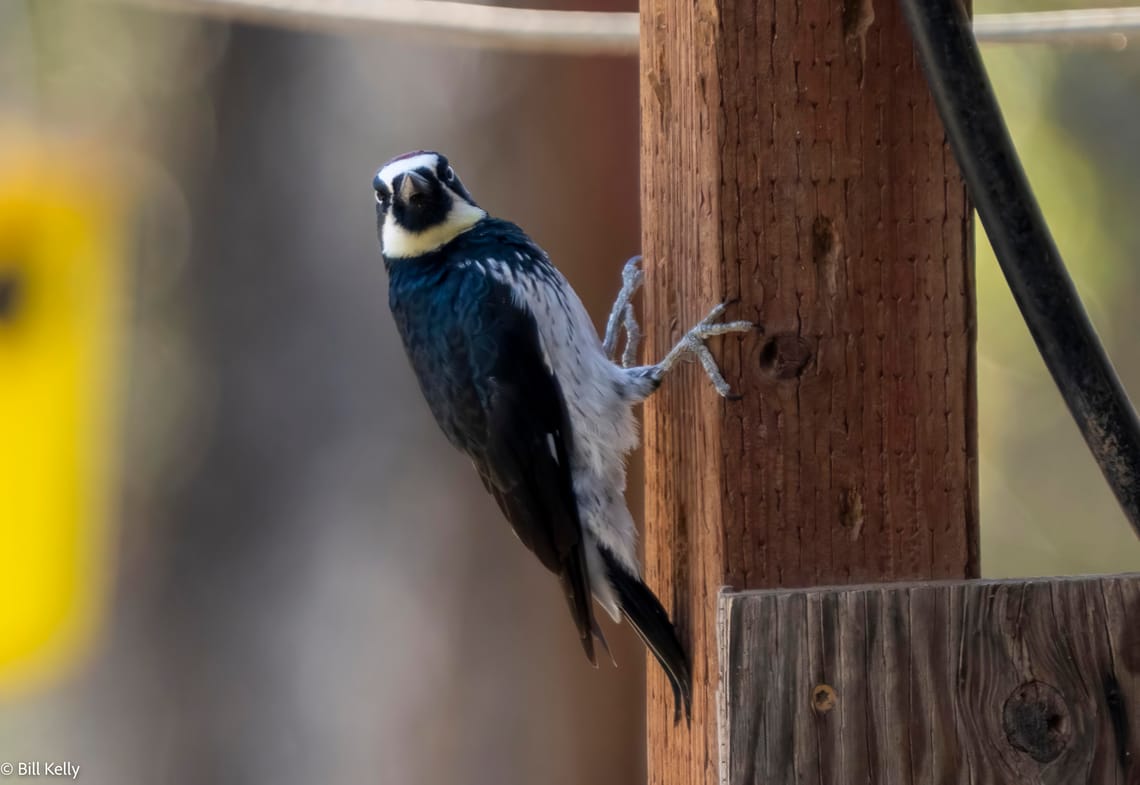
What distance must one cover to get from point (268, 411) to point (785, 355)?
3636 mm

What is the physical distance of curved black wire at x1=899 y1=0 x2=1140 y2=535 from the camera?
1.42 metres

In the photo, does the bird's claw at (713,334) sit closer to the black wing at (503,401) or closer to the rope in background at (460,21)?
the black wing at (503,401)

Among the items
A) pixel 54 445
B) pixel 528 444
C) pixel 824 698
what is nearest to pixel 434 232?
pixel 528 444

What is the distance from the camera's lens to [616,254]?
15.8 ft

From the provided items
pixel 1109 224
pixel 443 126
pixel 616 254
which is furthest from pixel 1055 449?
pixel 443 126

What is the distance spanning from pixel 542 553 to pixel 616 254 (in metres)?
2.32

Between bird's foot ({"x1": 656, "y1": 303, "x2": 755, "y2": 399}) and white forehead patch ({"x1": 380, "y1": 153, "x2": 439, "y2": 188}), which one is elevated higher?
white forehead patch ({"x1": 380, "y1": 153, "x2": 439, "y2": 188})

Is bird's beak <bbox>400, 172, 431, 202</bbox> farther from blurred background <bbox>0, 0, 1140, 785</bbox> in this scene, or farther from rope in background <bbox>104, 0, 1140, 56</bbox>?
blurred background <bbox>0, 0, 1140, 785</bbox>

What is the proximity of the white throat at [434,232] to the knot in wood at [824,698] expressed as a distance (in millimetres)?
1799

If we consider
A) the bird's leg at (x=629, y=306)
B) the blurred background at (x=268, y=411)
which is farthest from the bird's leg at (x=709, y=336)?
the blurred background at (x=268, y=411)

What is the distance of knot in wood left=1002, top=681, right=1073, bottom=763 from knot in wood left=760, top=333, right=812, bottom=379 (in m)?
0.52

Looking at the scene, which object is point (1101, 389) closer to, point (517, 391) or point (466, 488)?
point (517, 391)

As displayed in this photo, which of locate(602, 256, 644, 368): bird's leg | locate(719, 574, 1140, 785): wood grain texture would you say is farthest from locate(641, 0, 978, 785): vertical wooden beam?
locate(602, 256, 644, 368): bird's leg

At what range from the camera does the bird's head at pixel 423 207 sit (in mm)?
3154
